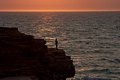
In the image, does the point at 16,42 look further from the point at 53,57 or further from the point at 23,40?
the point at 53,57

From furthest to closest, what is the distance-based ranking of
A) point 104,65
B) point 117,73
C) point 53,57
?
point 104,65
point 117,73
point 53,57

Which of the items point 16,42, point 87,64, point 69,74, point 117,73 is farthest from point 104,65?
point 16,42

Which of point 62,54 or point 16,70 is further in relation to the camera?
point 62,54

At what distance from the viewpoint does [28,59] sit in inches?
1125

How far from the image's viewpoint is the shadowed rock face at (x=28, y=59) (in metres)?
27.4

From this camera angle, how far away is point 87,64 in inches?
2596

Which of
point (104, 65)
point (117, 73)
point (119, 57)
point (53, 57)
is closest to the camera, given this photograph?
point (53, 57)

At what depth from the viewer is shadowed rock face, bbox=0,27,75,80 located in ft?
89.8

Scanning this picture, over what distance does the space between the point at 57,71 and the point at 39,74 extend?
2.39 meters

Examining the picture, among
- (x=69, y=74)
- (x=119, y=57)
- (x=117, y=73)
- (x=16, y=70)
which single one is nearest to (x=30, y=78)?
(x=16, y=70)

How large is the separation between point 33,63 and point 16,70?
1.68 meters

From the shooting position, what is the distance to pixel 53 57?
3055 cm

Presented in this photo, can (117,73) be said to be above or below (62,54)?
below

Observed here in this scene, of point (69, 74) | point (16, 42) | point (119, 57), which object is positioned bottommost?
point (119, 57)
